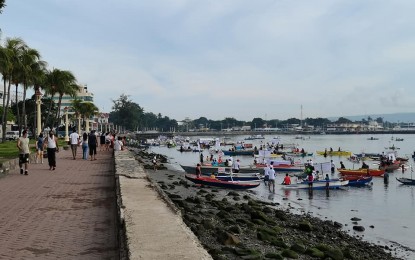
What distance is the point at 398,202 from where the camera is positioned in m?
29.1

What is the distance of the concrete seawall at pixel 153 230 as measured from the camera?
5988 mm

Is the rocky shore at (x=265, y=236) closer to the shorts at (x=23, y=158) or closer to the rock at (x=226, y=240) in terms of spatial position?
the rock at (x=226, y=240)

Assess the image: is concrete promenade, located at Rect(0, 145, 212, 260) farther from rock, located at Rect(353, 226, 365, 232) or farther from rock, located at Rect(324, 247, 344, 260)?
rock, located at Rect(353, 226, 365, 232)

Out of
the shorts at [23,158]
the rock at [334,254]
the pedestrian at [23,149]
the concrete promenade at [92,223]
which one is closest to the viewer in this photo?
the concrete promenade at [92,223]

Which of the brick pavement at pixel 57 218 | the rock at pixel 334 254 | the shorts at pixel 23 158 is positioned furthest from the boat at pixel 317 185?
the shorts at pixel 23 158

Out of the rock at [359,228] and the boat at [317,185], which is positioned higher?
the boat at [317,185]

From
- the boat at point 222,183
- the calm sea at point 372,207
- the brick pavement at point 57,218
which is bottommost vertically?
the calm sea at point 372,207

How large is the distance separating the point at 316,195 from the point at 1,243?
26.6 meters

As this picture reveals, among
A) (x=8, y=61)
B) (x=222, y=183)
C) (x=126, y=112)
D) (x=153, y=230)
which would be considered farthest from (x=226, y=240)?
(x=126, y=112)

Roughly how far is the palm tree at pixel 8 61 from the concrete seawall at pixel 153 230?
25.3m

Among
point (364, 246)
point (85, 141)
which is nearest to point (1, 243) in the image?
point (364, 246)

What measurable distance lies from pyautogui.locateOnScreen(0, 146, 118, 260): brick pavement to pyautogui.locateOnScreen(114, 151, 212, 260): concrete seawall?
511 mm

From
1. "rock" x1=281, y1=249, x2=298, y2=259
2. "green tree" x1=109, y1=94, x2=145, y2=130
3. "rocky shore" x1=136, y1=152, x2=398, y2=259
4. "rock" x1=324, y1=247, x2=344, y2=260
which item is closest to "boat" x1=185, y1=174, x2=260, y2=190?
"rocky shore" x1=136, y1=152, x2=398, y2=259

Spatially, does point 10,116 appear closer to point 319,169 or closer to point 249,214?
point 319,169
